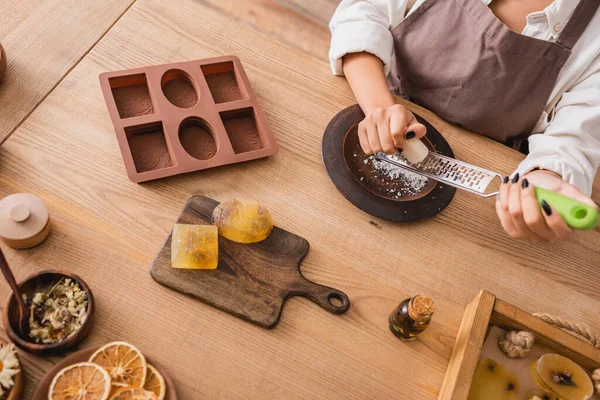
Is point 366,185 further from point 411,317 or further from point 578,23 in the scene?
point 578,23

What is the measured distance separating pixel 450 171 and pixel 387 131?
0.53 ft

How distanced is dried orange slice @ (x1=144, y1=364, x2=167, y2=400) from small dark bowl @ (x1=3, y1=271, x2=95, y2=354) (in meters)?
0.12

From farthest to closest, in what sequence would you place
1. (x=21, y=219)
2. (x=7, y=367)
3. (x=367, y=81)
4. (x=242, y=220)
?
1. (x=367, y=81)
2. (x=242, y=220)
3. (x=21, y=219)
4. (x=7, y=367)

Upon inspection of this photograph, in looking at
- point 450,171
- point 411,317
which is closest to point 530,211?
point 450,171

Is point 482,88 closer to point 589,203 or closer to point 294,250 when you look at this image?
point 589,203

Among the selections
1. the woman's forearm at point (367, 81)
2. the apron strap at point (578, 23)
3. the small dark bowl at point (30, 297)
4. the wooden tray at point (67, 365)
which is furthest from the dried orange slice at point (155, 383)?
the apron strap at point (578, 23)

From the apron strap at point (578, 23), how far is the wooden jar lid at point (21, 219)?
1.11m

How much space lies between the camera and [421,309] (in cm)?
77

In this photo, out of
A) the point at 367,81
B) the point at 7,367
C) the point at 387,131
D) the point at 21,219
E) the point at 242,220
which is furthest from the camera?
the point at 367,81

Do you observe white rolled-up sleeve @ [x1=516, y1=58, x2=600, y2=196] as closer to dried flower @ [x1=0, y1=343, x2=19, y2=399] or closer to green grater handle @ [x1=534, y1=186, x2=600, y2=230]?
green grater handle @ [x1=534, y1=186, x2=600, y2=230]

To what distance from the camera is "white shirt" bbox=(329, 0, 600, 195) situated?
103 centimetres

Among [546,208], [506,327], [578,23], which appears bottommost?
[506,327]

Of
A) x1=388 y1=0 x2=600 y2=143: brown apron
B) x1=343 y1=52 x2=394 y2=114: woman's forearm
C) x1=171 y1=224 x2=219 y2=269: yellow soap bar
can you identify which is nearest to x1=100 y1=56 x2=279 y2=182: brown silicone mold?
x1=171 y1=224 x2=219 y2=269: yellow soap bar

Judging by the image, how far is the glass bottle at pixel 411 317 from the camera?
0.77m
